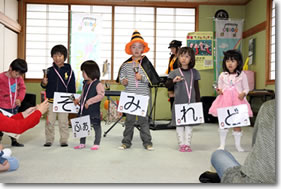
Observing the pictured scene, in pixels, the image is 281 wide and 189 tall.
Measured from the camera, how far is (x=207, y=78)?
5.96 metres

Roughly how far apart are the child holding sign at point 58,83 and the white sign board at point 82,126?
10.6 inches

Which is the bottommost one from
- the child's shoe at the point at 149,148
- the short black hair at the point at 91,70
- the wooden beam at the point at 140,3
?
the child's shoe at the point at 149,148

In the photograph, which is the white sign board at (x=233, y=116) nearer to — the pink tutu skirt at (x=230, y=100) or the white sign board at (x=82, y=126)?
the pink tutu skirt at (x=230, y=100)

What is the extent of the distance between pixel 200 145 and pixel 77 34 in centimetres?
378

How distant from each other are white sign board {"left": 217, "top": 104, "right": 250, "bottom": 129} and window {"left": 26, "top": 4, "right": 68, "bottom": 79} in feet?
13.9

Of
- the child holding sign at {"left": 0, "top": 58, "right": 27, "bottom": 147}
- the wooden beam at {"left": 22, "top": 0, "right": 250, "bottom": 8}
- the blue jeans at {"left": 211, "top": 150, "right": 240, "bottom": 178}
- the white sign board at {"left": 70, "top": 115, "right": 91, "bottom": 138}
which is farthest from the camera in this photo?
the wooden beam at {"left": 22, "top": 0, "right": 250, "bottom": 8}

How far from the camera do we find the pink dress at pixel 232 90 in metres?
2.68

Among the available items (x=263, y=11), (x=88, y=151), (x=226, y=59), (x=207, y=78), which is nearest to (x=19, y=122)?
(x=88, y=151)

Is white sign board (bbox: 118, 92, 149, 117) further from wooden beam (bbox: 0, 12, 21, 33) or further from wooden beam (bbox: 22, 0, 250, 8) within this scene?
wooden beam (bbox: 22, 0, 250, 8)

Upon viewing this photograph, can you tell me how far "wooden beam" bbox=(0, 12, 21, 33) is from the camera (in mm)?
4772

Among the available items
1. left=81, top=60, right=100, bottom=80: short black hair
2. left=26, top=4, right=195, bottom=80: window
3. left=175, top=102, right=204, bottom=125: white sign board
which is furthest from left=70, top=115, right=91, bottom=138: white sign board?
left=26, top=4, right=195, bottom=80: window

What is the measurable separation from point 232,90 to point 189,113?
1.71 ft

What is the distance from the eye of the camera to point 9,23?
5.07 m

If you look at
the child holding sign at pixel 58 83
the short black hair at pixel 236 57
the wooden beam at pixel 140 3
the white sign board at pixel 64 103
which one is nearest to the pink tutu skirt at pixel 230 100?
the short black hair at pixel 236 57
